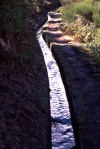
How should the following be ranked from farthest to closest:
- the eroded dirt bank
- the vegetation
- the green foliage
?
the green foliage < the vegetation < the eroded dirt bank

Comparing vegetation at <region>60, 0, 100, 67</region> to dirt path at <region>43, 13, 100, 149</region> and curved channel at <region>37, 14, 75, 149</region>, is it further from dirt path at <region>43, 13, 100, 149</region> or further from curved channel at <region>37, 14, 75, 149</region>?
curved channel at <region>37, 14, 75, 149</region>

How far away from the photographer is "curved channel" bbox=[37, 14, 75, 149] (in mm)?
6904

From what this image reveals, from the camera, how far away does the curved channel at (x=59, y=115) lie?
6904mm

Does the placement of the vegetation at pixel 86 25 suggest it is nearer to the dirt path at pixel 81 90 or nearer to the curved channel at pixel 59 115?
the dirt path at pixel 81 90

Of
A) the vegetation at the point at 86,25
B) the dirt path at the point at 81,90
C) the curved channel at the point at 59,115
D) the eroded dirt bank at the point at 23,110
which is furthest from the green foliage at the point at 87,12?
the eroded dirt bank at the point at 23,110

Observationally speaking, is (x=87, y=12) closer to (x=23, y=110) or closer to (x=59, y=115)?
(x=59, y=115)

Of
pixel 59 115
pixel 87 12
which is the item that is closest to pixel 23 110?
pixel 59 115

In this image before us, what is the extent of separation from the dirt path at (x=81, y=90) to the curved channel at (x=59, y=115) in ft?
0.52

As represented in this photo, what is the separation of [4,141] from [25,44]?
485 centimetres

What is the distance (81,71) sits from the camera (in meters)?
11.0

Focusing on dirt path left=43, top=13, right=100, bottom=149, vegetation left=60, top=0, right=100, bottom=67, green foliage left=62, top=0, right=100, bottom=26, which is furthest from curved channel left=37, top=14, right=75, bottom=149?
green foliage left=62, top=0, right=100, bottom=26

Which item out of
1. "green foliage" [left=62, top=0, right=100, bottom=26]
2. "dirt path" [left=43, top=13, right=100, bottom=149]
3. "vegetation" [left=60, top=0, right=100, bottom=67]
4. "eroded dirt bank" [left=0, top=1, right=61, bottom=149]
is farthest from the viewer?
"green foliage" [left=62, top=0, right=100, bottom=26]

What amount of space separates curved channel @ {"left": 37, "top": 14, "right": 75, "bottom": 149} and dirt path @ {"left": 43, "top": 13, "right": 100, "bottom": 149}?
0.52ft

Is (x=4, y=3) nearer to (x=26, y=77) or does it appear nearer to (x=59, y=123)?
(x=26, y=77)
